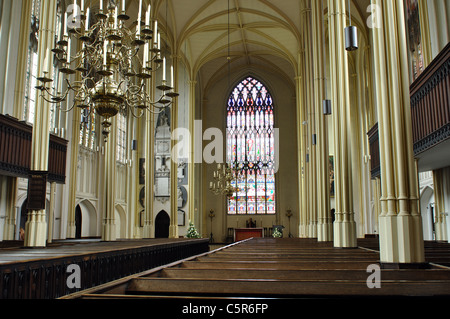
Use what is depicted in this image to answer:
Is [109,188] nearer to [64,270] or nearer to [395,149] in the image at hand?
[64,270]

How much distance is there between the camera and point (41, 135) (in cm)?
890

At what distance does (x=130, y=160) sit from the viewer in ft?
74.4

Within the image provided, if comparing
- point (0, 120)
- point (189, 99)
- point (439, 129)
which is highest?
point (189, 99)

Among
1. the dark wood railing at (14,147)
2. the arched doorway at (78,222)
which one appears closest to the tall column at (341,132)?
the dark wood railing at (14,147)

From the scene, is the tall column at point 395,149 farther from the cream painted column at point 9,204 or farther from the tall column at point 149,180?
the tall column at point 149,180

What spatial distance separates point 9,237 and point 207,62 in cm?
1781

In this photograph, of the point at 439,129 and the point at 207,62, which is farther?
the point at 207,62

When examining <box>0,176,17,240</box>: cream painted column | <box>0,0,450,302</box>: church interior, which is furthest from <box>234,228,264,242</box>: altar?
<box>0,176,17,240</box>: cream painted column

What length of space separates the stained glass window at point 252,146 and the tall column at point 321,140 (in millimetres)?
16076

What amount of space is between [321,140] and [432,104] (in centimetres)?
320

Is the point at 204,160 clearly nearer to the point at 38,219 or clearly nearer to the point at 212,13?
the point at 212,13

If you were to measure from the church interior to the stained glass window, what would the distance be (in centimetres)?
10

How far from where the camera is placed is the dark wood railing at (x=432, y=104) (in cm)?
779
